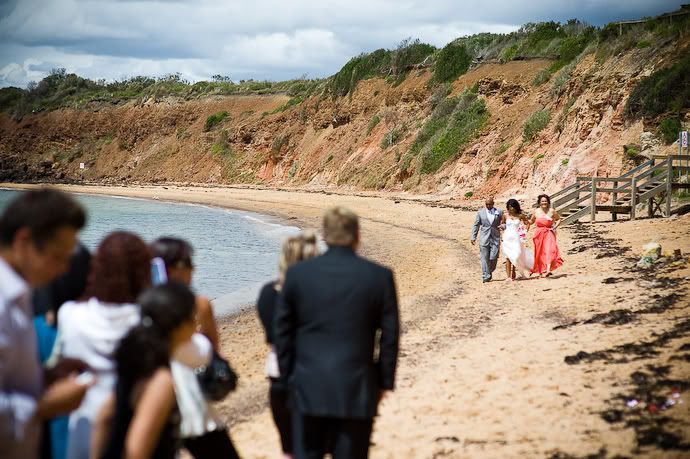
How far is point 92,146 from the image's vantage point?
8819 cm

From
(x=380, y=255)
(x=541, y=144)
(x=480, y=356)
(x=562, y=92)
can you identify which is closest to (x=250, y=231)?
(x=380, y=255)

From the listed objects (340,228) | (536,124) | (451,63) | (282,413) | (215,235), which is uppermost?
(451,63)

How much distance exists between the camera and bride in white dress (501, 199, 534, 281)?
13.2m

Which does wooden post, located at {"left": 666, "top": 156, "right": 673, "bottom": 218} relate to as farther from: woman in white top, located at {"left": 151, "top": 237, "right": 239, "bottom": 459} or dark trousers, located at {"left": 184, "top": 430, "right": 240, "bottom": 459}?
dark trousers, located at {"left": 184, "top": 430, "right": 240, "bottom": 459}

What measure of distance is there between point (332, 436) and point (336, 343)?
1.68 feet

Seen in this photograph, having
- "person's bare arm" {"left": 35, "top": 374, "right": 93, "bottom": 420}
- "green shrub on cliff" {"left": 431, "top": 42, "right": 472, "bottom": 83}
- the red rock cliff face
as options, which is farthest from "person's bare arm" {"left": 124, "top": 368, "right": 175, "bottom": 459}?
"green shrub on cliff" {"left": 431, "top": 42, "right": 472, "bottom": 83}

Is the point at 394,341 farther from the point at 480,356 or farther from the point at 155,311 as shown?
the point at 480,356

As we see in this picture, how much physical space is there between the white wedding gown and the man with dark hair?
11157 mm

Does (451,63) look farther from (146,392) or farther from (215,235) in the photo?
(146,392)

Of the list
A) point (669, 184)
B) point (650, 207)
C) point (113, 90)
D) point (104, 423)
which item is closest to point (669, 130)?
point (650, 207)

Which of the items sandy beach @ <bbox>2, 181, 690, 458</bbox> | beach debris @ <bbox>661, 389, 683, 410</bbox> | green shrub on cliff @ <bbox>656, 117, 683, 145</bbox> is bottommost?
sandy beach @ <bbox>2, 181, 690, 458</bbox>

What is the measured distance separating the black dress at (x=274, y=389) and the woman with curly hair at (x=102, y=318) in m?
1.04

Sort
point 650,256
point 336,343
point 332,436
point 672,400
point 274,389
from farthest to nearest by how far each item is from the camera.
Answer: point 650,256
point 672,400
point 274,389
point 332,436
point 336,343

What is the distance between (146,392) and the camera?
8.93ft
